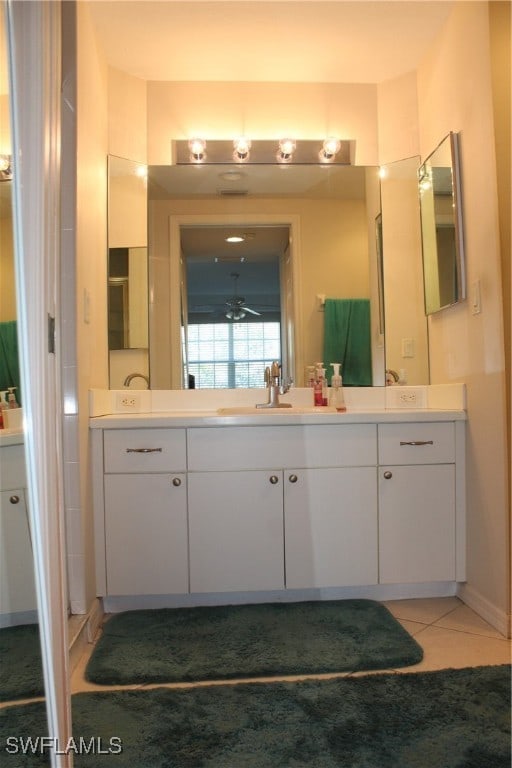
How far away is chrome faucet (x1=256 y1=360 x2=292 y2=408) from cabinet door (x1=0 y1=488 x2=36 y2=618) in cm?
164

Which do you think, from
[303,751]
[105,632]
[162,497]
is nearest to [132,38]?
[162,497]

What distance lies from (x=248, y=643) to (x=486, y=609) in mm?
915

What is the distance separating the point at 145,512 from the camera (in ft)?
6.94

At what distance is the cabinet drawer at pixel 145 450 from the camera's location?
6.97 feet

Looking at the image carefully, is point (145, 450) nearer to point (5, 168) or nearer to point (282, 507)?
point (282, 507)

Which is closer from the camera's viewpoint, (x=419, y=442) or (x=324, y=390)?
(x=419, y=442)

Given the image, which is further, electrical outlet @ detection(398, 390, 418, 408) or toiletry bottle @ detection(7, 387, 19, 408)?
electrical outlet @ detection(398, 390, 418, 408)

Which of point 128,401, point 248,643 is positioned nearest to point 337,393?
point 128,401

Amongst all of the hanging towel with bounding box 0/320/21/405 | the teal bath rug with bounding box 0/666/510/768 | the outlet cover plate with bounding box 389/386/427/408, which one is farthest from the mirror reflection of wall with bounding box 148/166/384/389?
the hanging towel with bounding box 0/320/21/405

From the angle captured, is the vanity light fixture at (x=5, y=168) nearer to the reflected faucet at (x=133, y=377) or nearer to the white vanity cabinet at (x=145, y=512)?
the white vanity cabinet at (x=145, y=512)

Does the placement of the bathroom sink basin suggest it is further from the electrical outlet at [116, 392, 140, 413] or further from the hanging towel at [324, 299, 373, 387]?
the electrical outlet at [116, 392, 140, 413]

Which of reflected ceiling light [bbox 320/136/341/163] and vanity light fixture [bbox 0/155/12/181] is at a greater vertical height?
reflected ceiling light [bbox 320/136/341/163]

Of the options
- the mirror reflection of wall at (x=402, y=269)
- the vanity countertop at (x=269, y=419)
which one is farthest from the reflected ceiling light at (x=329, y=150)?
the vanity countertop at (x=269, y=419)

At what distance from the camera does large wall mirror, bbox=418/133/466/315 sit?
2201mm
